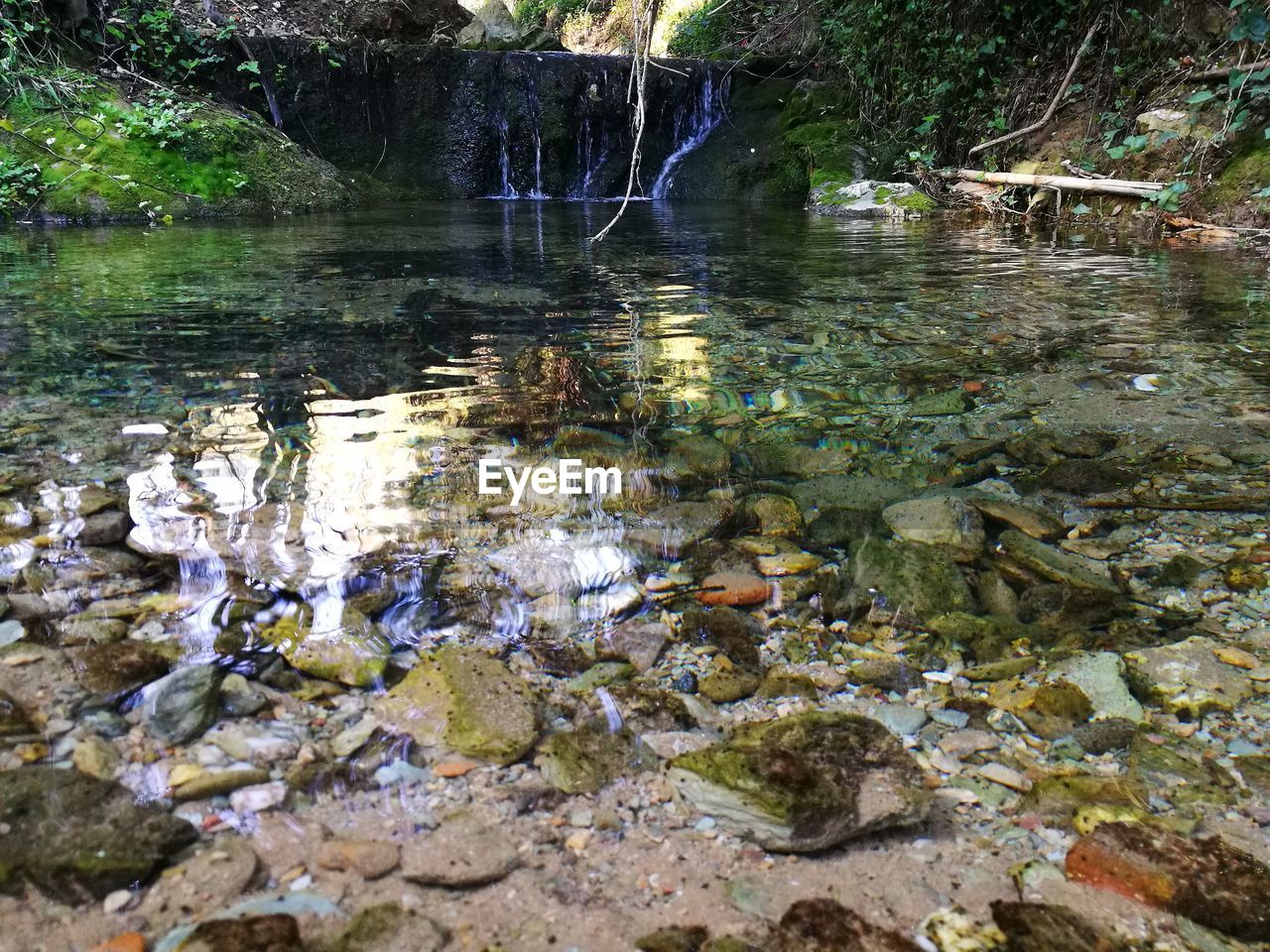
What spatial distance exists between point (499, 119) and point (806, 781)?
44.6 feet

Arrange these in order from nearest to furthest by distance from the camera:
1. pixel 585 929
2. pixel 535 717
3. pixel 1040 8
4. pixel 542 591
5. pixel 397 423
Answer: pixel 585 929 → pixel 535 717 → pixel 542 591 → pixel 397 423 → pixel 1040 8

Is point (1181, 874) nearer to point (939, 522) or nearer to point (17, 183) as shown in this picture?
point (939, 522)

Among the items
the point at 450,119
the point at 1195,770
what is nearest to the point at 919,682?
the point at 1195,770

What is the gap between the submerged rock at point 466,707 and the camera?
49.4 inches

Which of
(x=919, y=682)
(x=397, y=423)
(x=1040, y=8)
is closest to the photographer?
(x=919, y=682)

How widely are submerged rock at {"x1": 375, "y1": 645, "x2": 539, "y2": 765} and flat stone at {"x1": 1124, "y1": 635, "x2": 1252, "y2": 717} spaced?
1042 mm

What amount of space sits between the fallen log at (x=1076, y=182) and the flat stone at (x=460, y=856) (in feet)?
24.7

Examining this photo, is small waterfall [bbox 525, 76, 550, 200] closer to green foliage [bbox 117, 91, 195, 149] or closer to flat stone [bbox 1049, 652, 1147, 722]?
green foliage [bbox 117, 91, 195, 149]

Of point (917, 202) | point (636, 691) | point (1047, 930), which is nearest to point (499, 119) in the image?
point (917, 202)

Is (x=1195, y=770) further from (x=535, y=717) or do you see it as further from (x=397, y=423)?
(x=397, y=423)

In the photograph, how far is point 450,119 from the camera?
12.8 meters

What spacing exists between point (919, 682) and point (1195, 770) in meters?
0.41

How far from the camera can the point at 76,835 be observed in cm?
101

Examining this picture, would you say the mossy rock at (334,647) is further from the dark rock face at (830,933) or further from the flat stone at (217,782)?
the dark rock face at (830,933)
